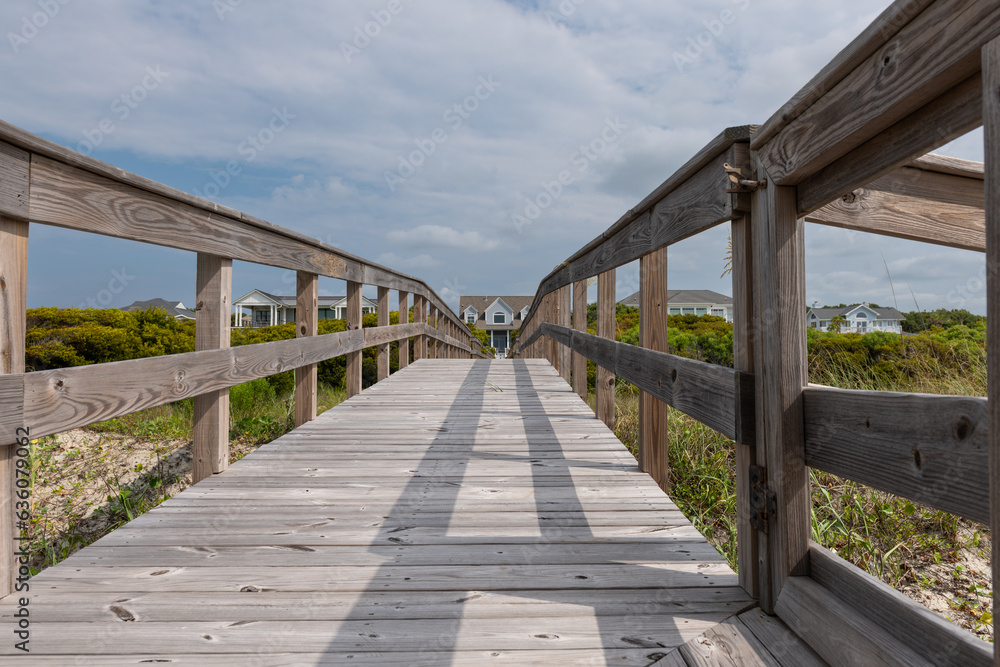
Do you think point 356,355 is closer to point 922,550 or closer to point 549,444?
point 549,444

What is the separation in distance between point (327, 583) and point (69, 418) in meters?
0.86

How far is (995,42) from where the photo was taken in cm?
75

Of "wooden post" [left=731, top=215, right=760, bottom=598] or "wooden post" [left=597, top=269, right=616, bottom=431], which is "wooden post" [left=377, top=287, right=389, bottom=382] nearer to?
"wooden post" [left=597, top=269, right=616, bottom=431]

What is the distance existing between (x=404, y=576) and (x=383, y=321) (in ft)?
13.2

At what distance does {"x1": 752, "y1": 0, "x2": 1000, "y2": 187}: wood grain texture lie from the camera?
0.81 meters

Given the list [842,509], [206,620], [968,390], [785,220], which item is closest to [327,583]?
[206,620]

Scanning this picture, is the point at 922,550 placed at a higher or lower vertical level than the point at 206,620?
lower

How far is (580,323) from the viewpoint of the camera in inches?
173

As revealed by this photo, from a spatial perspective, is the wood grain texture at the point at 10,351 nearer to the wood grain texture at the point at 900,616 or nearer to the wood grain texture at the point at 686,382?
the wood grain texture at the point at 686,382

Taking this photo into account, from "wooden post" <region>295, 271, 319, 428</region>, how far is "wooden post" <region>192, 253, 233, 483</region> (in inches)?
33.6

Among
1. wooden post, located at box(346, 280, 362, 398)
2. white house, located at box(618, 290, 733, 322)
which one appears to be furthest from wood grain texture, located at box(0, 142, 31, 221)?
white house, located at box(618, 290, 733, 322)

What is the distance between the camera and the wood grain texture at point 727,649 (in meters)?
1.18

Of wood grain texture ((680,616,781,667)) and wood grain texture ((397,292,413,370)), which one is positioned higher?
wood grain texture ((397,292,413,370))

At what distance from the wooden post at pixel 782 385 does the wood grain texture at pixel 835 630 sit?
0.05m
